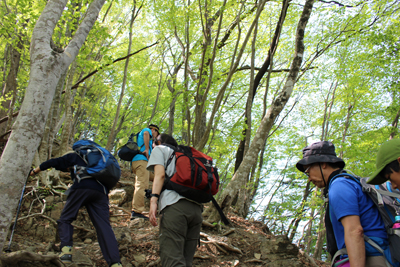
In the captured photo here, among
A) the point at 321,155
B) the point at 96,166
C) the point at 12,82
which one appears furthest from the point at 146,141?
the point at 12,82

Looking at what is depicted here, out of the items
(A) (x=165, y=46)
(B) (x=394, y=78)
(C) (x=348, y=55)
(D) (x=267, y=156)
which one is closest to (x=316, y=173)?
(A) (x=165, y=46)

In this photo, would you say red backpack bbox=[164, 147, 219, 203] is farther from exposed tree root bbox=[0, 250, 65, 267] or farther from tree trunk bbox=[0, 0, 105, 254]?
exposed tree root bbox=[0, 250, 65, 267]

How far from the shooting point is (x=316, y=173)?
84.7 inches

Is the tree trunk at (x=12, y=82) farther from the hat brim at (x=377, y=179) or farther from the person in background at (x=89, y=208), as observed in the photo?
the hat brim at (x=377, y=179)

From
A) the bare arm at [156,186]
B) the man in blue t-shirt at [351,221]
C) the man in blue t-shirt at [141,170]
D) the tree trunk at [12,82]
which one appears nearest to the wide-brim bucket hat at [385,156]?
the man in blue t-shirt at [351,221]

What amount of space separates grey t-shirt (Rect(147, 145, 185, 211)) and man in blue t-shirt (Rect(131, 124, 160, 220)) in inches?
107

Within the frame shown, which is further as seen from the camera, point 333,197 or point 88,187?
point 88,187

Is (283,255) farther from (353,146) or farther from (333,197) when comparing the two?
(353,146)

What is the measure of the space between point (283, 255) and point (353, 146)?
416 inches

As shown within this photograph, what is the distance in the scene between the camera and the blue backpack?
3494mm

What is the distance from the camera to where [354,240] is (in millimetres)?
1655

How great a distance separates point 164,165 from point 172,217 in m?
0.62

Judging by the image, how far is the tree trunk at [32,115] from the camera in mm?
2465

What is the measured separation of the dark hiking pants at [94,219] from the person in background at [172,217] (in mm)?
921
